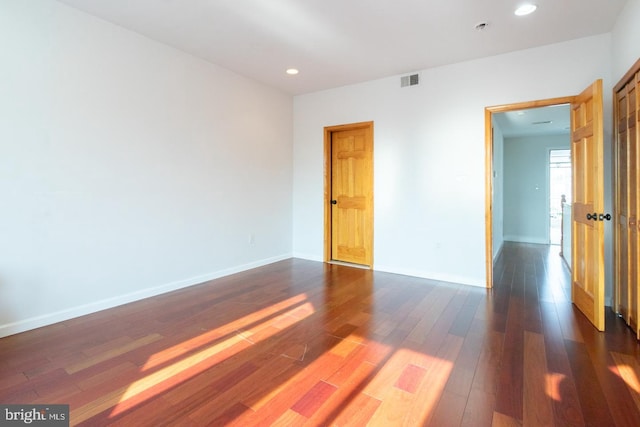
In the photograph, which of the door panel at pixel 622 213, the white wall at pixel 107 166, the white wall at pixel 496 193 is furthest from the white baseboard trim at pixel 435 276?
the white wall at pixel 107 166

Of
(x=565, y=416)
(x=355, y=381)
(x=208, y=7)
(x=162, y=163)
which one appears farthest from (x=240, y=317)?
(x=208, y=7)

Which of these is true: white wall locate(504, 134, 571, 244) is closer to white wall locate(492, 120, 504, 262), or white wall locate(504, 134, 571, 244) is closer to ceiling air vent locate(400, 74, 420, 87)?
white wall locate(492, 120, 504, 262)

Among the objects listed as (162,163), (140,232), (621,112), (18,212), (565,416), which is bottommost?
(565,416)

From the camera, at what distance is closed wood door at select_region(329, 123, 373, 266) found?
4.85 m

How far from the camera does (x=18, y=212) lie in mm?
2562

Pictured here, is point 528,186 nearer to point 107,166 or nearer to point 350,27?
point 350,27

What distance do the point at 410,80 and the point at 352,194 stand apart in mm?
1797

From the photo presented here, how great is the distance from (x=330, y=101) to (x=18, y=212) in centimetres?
Result: 398

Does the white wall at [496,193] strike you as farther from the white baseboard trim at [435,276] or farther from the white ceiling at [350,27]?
the white ceiling at [350,27]

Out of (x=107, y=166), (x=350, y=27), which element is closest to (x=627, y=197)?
(x=350, y=27)

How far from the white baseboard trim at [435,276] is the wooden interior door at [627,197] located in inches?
50.9

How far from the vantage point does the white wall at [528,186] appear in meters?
7.52

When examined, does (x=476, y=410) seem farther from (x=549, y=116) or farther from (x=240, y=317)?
(x=549, y=116)

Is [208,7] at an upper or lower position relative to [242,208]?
upper
